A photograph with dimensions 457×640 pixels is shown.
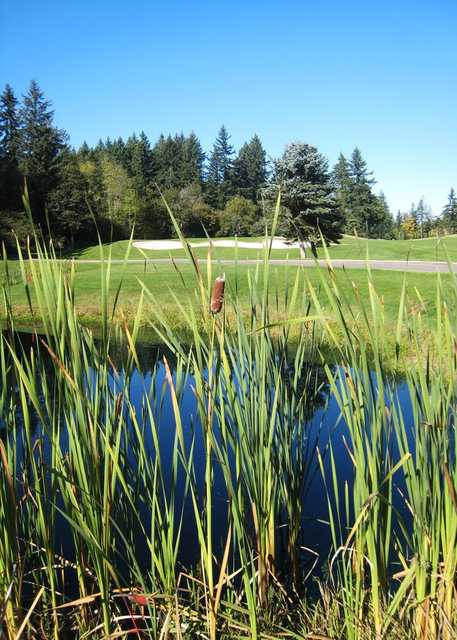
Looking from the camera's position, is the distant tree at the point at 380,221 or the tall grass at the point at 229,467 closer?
the tall grass at the point at 229,467

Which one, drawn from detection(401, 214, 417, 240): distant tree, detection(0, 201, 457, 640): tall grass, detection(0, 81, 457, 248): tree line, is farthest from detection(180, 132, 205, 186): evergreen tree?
detection(0, 201, 457, 640): tall grass

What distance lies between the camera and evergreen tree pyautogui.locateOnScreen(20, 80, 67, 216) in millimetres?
18469

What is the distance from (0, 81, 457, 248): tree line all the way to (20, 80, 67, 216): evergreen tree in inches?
2.5

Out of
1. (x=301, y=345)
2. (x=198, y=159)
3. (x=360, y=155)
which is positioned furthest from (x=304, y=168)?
(x=198, y=159)

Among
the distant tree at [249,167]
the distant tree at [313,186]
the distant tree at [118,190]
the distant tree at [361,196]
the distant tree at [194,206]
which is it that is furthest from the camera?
the distant tree at [249,167]

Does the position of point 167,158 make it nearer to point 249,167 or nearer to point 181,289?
point 249,167

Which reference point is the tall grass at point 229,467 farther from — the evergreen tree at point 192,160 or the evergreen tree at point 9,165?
the evergreen tree at point 192,160

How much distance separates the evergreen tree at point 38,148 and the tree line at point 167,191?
0.06 metres

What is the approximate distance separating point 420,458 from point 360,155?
5256 cm

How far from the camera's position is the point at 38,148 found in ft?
76.9

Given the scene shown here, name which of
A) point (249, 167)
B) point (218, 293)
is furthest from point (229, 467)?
point (249, 167)

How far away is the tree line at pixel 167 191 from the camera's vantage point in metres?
5.83

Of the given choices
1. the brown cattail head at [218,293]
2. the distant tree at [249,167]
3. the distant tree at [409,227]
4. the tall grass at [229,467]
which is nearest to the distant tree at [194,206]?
the distant tree at [249,167]

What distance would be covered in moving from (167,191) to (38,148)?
32.0 feet
